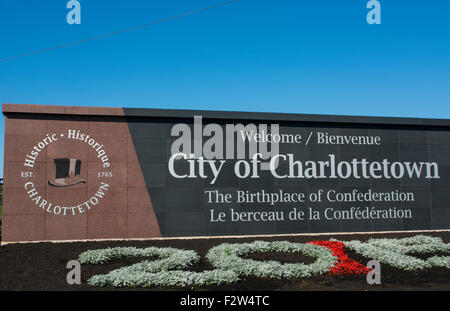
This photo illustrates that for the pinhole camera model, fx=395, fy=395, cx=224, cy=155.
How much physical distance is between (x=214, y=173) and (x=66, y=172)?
4.20 meters

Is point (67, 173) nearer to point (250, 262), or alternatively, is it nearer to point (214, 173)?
point (214, 173)

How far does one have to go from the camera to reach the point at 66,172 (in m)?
11.1

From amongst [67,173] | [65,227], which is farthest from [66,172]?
[65,227]

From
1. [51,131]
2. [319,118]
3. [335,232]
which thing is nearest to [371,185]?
[335,232]

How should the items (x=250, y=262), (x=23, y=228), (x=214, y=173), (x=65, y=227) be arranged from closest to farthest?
(x=250, y=262) < (x=23, y=228) < (x=65, y=227) < (x=214, y=173)

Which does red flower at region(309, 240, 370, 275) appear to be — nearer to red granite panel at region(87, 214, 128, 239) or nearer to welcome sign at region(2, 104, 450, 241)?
welcome sign at region(2, 104, 450, 241)

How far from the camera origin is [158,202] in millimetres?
11492

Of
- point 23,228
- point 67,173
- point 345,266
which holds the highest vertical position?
point 67,173

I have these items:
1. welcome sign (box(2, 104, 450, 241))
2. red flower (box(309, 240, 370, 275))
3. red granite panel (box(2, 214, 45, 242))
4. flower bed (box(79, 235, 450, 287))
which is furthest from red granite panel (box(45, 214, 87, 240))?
red flower (box(309, 240, 370, 275))

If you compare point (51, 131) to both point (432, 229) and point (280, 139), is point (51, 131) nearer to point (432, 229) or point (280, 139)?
point (280, 139)

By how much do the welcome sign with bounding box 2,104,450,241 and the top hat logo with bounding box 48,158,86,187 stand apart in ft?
0.09
